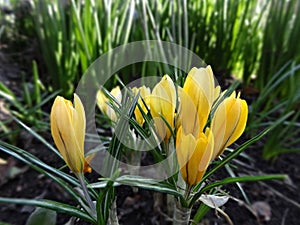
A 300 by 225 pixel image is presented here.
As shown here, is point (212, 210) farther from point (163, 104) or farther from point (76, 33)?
point (76, 33)

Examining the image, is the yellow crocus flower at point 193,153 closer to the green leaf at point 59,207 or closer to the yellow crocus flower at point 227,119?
the yellow crocus flower at point 227,119

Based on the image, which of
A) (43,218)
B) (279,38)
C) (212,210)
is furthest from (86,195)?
(279,38)

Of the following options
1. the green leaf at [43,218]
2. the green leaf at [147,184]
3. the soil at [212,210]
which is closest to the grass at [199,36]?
the soil at [212,210]

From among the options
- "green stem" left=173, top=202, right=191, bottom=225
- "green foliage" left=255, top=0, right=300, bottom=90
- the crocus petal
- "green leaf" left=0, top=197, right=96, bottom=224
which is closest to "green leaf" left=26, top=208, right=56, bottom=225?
"green leaf" left=0, top=197, right=96, bottom=224

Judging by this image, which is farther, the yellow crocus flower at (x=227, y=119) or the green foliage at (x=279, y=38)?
the green foliage at (x=279, y=38)

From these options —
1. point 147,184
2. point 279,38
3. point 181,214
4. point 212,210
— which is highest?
point 147,184

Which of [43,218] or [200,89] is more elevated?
[200,89]
